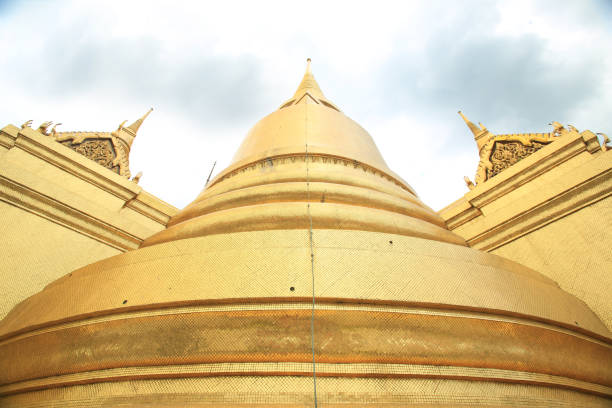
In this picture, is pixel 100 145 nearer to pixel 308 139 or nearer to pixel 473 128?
pixel 308 139

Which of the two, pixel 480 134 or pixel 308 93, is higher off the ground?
pixel 308 93

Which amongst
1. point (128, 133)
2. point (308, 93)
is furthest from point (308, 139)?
point (128, 133)

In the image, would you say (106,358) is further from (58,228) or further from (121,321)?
(58,228)

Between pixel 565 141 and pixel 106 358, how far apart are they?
18.1ft

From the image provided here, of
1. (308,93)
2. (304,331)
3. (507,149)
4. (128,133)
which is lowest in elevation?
(304,331)

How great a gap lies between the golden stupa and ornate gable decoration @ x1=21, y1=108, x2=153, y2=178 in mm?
3649

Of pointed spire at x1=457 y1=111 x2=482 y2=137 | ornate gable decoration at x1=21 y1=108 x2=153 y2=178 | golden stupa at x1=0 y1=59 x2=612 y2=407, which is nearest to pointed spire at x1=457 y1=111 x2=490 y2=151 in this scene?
pointed spire at x1=457 y1=111 x2=482 y2=137

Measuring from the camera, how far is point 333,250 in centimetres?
225

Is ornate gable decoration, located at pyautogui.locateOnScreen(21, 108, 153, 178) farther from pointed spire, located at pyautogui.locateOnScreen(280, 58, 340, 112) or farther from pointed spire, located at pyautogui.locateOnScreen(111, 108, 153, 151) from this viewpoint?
pointed spire, located at pyautogui.locateOnScreen(280, 58, 340, 112)

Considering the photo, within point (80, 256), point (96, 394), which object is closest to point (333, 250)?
point (96, 394)

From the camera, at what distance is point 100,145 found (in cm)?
581

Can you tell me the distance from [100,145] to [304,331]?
18.6 feet

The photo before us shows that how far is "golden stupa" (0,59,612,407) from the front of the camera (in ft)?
5.56

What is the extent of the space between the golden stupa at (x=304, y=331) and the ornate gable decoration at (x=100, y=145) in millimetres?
3649
